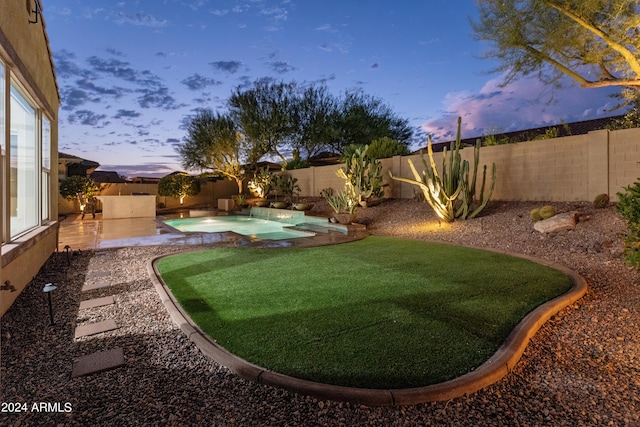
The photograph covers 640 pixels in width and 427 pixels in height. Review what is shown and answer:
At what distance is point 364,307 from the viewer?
149 inches

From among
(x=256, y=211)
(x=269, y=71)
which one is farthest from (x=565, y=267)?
(x=269, y=71)

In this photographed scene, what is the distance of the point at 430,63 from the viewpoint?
1848 cm

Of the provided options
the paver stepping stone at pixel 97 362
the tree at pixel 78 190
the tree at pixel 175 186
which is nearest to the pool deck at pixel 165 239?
the paver stepping stone at pixel 97 362

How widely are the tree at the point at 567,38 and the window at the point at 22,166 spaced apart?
1048cm

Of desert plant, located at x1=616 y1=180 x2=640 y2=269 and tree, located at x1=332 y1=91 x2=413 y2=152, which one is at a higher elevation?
tree, located at x1=332 y1=91 x2=413 y2=152

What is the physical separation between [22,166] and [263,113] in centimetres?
1850

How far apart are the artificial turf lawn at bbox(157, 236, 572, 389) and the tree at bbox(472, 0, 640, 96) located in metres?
6.18

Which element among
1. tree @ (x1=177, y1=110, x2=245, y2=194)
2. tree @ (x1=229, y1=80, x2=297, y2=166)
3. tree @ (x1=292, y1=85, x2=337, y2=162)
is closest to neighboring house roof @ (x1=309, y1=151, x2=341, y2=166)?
tree @ (x1=292, y1=85, x2=337, y2=162)

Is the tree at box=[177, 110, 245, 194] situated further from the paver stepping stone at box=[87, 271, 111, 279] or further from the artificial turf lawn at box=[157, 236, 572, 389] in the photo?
the paver stepping stone at box=[87, 271, 111, 279]

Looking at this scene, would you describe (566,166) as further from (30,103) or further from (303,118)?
(303,118)

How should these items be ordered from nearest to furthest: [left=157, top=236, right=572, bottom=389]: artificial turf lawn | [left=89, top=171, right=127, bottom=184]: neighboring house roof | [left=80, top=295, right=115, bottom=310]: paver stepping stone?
[left=157, top=236, right=572, bottom=389]: artificial turf lawn → [left=80, top=295, right=115, bottom=310]: paver stepping stone → [left=89, top=171, right=127, bottom=184]: neighboring house roof

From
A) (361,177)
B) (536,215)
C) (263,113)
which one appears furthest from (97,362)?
(263,113)

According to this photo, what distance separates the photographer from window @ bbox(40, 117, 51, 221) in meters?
6.22

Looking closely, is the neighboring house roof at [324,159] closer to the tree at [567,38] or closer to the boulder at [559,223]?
the tree at [567,38]
